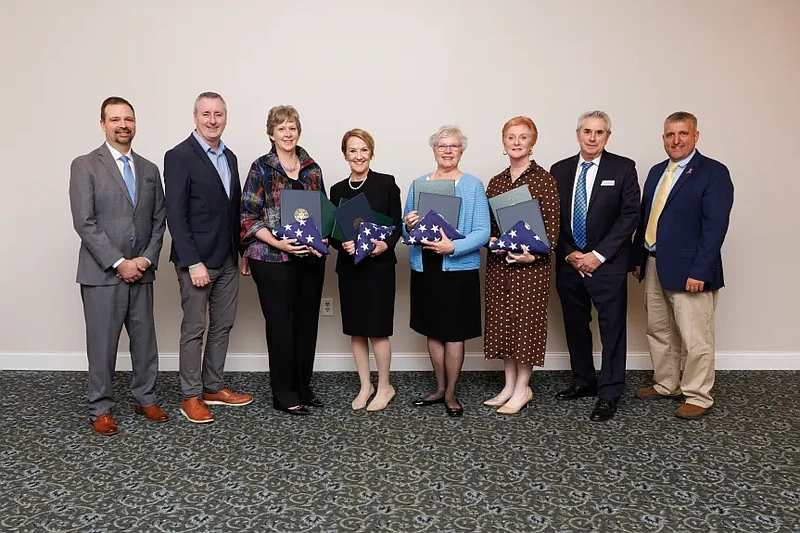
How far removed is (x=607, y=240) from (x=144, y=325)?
8.40 ft

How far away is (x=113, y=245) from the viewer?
3066mm

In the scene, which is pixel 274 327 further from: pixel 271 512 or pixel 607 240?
→ pixel 607 240

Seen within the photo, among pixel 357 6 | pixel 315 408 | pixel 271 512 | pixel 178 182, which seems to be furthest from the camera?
pixel 357 6

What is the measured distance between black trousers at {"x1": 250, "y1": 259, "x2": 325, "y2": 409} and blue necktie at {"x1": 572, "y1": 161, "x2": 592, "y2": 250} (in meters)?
1.45

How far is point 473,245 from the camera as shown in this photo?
10.3 ft

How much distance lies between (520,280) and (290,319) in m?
1.27

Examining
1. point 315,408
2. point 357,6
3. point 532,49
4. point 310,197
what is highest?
point 357,6

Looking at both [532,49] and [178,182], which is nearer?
[178,182]

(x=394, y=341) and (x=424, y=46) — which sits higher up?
(x=424, y=46)

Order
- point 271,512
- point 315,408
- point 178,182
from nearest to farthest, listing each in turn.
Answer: point 271,512 → point 178,182 → point 315,408

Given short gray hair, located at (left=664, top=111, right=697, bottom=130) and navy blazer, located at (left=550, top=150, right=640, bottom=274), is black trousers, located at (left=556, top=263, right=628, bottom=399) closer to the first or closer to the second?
navy blazer, located at (left=550, top=150, right=640, bottom=274)

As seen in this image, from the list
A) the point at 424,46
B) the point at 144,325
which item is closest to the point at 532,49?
the point at 424,46

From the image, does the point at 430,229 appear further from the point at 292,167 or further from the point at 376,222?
the point at 292,167

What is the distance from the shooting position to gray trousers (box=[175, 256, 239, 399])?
3264mm
